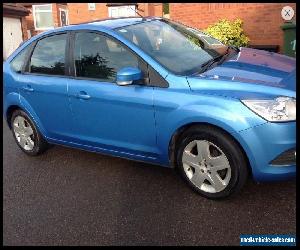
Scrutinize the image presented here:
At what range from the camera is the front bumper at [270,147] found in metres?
3.12

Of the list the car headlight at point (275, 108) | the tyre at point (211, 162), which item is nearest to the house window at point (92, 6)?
the tyre at point (211, 162)

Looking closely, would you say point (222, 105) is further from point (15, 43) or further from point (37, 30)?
point (37, 30)

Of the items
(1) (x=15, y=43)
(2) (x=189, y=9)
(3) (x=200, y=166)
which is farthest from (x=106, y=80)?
(1) (x=15, y=43)

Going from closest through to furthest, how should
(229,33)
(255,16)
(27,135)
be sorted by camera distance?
(27,135), (229,33), (255,16)

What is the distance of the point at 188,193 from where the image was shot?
12.5 feet

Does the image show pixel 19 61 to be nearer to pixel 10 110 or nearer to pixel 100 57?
pixel 10 110

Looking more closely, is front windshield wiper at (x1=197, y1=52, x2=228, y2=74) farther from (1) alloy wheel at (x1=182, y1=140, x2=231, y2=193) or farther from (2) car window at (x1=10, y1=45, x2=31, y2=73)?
(2) car window at (x1=10, y1=45, x2=31, y2=73)

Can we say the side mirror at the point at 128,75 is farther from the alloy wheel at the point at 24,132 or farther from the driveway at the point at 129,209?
the alloy wheel at the point at 24,132

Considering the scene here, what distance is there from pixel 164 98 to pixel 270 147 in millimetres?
1065

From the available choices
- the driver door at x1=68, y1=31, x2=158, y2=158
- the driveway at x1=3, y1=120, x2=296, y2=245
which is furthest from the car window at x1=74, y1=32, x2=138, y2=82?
the driveway at x1=3, y1=120, x2=296, y2=245

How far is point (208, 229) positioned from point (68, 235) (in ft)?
4.11

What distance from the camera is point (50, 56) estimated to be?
4.55 meters

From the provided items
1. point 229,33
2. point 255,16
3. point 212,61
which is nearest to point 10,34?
point 229,33

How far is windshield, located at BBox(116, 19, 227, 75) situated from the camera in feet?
12.6
